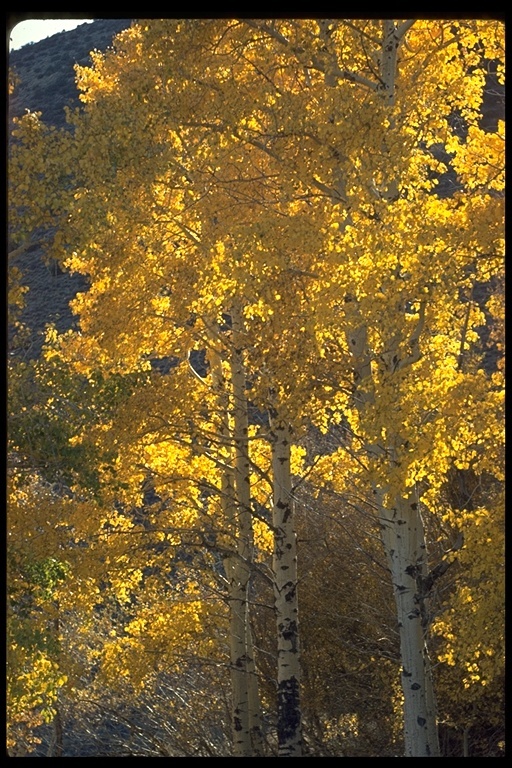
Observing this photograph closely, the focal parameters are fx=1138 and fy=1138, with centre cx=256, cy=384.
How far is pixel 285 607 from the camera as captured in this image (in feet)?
36.1

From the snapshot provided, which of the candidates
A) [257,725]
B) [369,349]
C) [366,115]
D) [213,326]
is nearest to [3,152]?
[366,115]

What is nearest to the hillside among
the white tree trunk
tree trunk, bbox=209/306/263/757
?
the white tree trunk

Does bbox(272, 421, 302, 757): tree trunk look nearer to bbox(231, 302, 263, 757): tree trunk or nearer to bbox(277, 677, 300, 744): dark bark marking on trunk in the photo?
bbox(277, 677, 300, 744): dark bark marking on trunk

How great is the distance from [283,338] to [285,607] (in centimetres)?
305

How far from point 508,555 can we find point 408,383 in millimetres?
1517

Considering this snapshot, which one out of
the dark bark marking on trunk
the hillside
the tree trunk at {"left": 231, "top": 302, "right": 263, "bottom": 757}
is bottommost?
the dark bark marking on trunk

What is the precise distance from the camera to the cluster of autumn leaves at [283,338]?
8.13 m

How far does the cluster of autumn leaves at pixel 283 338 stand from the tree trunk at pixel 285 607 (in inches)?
1.2

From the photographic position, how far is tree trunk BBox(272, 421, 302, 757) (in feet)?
35.7

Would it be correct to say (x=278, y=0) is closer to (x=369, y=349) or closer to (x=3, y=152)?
(x=3, y=152)

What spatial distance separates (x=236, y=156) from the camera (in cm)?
1025

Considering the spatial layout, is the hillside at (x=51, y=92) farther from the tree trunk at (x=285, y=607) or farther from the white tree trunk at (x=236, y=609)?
the tree trunk at (x=285, y=607)

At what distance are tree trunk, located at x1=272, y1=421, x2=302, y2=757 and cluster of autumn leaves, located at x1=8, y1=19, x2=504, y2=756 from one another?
3 centimetres
